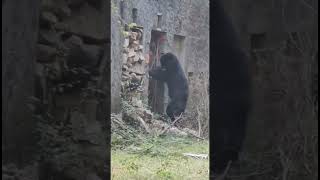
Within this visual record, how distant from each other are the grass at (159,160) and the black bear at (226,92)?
280 centimetres

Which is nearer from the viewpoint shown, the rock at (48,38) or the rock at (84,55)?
the rock at (48,38)

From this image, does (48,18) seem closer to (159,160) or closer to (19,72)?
(19,72)

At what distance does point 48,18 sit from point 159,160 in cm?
413

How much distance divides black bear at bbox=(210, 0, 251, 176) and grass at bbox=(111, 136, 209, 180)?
280 centimetres

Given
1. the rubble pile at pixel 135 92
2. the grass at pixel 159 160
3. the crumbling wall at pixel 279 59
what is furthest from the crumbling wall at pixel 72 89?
the rubble pile at pixel 135 92

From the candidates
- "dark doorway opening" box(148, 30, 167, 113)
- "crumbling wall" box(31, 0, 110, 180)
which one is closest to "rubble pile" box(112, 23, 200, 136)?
"dark doorway opening" box(148, 30, 167, 113)

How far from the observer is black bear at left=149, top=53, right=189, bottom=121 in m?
12.3

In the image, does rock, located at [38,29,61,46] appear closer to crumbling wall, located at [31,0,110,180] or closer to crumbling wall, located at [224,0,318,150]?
crumbling wall, located at [31,0,110,180]

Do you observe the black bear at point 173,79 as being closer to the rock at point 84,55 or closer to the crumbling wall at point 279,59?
the rock at point 84,55

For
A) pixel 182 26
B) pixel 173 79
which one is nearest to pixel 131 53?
pixel 173 79

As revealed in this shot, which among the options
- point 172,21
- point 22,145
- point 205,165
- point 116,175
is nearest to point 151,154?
point 205,165

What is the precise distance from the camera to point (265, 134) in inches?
107

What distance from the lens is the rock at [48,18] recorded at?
3.13 meters

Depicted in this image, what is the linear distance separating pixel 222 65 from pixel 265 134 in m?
0.38
